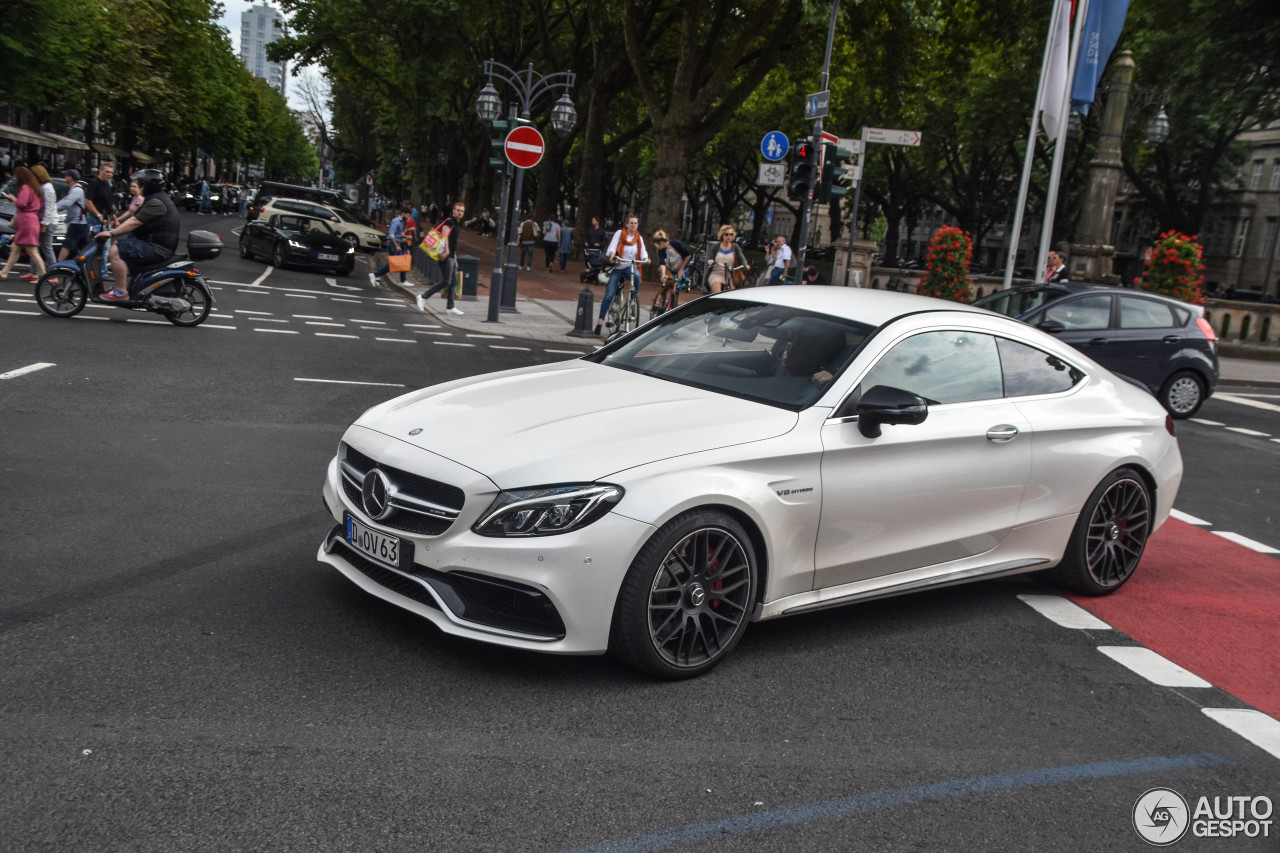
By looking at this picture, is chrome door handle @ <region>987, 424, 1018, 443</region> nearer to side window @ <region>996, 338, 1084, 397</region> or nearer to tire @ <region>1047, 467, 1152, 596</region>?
side window @ <region>996, 338, 1084, 397</region>

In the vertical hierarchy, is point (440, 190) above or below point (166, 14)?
below

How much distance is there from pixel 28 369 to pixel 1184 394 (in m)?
13.8

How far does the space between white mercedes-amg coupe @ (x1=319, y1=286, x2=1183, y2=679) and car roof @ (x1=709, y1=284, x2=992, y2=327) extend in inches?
0.8

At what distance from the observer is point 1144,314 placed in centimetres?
1561

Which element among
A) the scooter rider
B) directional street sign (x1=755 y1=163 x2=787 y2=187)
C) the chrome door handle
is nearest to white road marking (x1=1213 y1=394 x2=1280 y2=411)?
directional street sign (x1=755 y1=163 x2=787 y2=187)

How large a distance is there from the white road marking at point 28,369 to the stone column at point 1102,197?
87.6ft

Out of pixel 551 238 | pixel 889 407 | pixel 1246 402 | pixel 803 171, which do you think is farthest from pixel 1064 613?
pixel 551 238

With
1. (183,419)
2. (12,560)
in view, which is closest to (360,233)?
(183,419)

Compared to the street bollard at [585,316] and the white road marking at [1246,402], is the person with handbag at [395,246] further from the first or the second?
the white road marking at [1246,402]

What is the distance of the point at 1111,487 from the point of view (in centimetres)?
613

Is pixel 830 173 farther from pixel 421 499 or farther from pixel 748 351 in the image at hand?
pixel 421 499

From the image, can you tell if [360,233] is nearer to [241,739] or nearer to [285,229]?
[285,229]

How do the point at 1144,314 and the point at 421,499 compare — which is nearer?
the point at 421,499

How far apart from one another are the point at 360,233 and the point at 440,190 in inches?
685
